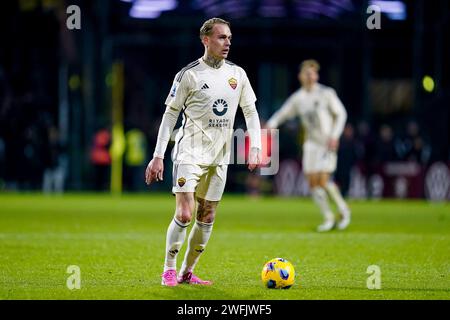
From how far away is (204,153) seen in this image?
876 centimetres

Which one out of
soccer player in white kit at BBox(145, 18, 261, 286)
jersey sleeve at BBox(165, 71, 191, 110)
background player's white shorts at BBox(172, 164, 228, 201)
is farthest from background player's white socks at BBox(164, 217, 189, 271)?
jersey sleeve at BBox(165, 71, 191, 110)

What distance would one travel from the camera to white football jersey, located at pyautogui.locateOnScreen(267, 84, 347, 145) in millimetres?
16016

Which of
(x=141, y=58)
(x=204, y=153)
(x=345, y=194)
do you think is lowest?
(x=345, y=194)

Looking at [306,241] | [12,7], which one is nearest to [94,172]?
[12,7]

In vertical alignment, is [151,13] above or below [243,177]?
above

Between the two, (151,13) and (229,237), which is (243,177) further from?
(229,237)

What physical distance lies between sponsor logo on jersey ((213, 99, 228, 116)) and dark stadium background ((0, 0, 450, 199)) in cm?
1694

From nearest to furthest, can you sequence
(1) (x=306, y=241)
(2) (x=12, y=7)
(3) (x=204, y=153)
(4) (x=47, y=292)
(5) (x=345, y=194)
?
(4) (x=47, y=292) → (3) (x=204, y=153) → (1) (x=306, y=241) → (2) (x=12, y=7) → (5) (x=345, y=194)

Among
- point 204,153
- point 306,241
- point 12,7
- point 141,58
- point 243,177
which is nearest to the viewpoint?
point 204,153

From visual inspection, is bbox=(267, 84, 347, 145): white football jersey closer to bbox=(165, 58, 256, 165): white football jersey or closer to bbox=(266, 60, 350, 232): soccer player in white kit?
bbox=(266, 60, 350, 232): soccer player in white kit

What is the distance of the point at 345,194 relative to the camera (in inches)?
1089

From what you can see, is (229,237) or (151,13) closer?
(229,237)

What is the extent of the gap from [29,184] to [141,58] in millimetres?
5836

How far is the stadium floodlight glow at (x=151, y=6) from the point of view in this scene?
2842cm
